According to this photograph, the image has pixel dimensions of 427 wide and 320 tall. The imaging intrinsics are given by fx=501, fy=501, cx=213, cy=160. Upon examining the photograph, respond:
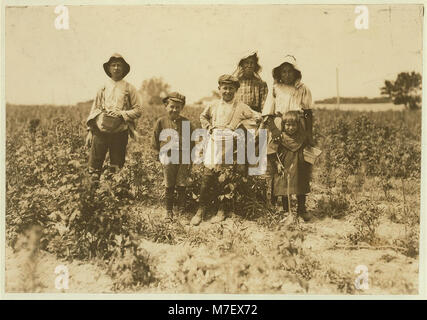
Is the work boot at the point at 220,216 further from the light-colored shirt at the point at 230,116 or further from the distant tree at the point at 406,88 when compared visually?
the distant tree at the point at 406,88

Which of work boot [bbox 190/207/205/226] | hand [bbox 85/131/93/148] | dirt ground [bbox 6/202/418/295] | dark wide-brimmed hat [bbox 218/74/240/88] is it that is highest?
dark wide-brimmed hat [bbox 218/74/240/88]

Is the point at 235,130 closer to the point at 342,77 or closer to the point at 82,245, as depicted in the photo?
the point at 342,77

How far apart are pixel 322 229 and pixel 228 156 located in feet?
4.38

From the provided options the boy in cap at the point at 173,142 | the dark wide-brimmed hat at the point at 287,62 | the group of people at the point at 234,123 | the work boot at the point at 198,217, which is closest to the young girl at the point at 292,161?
the group of people at the point at 234,123

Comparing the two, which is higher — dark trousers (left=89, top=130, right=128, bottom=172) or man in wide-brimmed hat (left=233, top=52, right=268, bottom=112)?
man in wide-brimmed hat (left=233, top=52, right=268, bottom=112)

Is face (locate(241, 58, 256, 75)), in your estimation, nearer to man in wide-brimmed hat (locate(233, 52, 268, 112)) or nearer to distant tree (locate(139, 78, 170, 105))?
man in wide-brimmed hat (locate(233, 52, 268, 112))

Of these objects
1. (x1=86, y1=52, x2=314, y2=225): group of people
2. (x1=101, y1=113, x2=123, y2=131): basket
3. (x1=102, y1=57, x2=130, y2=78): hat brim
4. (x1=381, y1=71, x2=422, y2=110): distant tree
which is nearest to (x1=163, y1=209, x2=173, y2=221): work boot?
(x1=86, y1=52, x2=314, y2=225): group of people

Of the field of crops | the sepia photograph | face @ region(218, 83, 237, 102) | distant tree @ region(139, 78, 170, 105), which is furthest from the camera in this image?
distant tree @ region(139, 78, 170, 105)

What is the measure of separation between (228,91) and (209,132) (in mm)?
507

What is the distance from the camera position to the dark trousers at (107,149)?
5707mm

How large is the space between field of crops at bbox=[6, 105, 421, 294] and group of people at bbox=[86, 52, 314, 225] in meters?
0.14

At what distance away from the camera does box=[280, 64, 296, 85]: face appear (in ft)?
18.7
